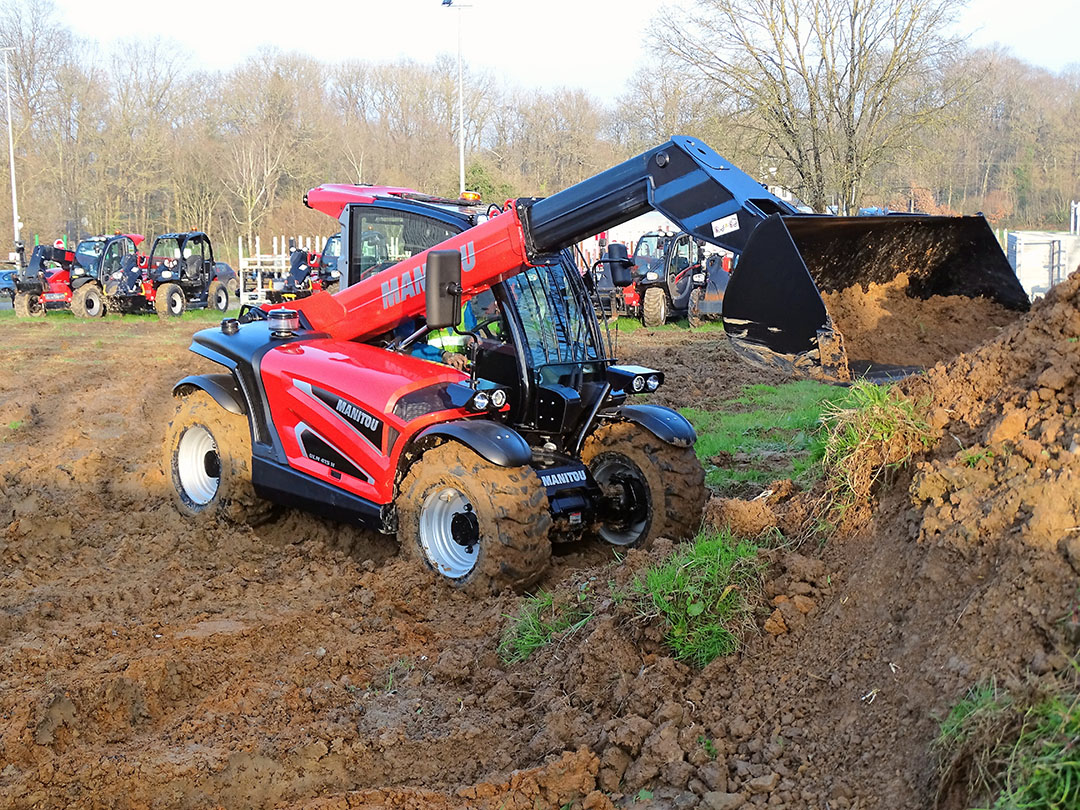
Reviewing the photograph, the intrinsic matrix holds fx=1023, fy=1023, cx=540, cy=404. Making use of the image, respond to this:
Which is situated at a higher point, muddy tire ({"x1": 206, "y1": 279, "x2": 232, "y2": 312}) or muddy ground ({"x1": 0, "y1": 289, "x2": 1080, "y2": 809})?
muddy tire ({"x1": 206, "y1": 279, "x2": 232, "y2": 312})

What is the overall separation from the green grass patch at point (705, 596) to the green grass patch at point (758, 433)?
87.7 inches

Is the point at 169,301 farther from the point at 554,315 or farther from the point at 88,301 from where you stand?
the point at 554,315

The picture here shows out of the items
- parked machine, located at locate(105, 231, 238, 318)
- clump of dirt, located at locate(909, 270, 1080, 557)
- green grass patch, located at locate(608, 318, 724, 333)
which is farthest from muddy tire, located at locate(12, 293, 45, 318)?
clump of dirt, located at locate(909, 270, 1080, 557)

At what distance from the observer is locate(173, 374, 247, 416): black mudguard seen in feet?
23.7

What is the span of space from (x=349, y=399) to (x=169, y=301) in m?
20.2

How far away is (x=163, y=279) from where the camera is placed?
24672 millimetres

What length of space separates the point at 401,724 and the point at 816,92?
1921 centimetres

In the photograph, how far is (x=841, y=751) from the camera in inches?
123

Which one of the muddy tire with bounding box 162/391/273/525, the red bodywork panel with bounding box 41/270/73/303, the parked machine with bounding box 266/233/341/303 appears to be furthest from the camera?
the red bodywork panel with bounding box 41/270/73/303

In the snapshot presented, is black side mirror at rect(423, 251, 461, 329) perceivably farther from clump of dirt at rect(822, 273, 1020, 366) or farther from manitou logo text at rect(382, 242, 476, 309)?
clump of dirt at rect(822, 273, 1020, 366)

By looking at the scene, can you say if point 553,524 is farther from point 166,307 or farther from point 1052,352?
point 166,307

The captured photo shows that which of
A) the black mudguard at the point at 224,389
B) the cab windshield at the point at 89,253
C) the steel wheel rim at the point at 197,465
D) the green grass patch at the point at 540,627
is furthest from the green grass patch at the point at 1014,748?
the cab windshield at the point at 89,253

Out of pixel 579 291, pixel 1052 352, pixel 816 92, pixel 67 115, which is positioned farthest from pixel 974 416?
pixel 67 115

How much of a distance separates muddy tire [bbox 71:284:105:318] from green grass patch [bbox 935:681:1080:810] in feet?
84.1
